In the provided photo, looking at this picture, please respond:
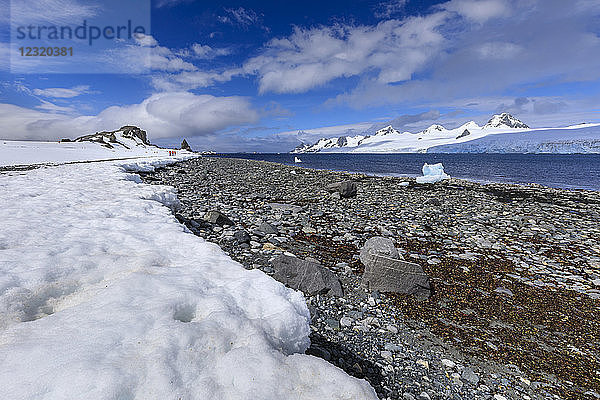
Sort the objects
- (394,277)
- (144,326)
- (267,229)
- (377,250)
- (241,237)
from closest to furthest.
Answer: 1. (144,326)
2. (394,277)
3. (377,250)
4. (241,237)
5. (267,229)

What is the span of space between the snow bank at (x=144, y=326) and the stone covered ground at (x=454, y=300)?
1461 millimetres

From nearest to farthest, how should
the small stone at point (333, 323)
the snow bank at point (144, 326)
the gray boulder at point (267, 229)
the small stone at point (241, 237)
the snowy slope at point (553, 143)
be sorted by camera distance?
the snow bank at point (144, 326) → the small stone at point (333, 323) → the small stone at point (241, 237) → the gray boulder at point (267, 229) → the snowy slope at point (553, 143)

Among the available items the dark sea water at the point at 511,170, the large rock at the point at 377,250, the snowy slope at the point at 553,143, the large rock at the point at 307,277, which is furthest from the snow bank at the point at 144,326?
the snowy slope at the point at 553,143

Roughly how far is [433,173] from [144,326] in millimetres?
31207

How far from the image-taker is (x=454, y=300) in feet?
18.4

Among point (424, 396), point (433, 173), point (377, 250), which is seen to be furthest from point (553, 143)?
point (424, 396)

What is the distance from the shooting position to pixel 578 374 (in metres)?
3.83

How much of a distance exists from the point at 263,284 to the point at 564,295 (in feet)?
21.9

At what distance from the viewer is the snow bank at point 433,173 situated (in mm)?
25820

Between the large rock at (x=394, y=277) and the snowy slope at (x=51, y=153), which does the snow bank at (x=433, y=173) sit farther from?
the snowy slope at (x=51, y=153)

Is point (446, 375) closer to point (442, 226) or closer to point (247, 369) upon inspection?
point (247, 369)

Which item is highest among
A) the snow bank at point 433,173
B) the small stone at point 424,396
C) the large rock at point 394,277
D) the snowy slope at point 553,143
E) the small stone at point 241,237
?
the snowy slope at point 553,143

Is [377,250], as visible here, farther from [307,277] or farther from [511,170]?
[511,170]

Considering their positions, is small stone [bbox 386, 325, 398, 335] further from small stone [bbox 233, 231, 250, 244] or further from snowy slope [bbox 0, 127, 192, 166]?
snowy slope [bbox 0, 127, 192, 166]
